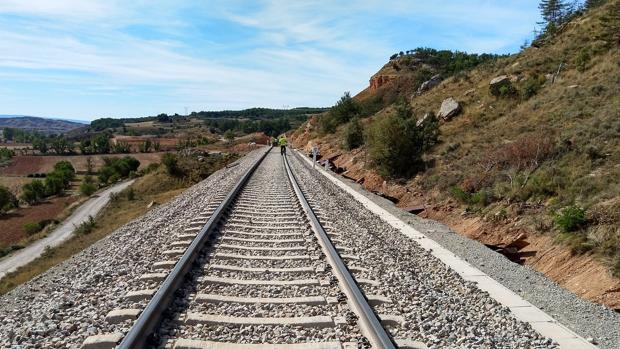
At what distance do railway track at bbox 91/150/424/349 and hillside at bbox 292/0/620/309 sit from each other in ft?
13.5

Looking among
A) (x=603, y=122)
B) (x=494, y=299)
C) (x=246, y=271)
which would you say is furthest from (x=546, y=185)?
(x=246, y=271)

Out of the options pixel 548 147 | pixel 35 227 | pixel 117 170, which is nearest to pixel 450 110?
pixel 548 147

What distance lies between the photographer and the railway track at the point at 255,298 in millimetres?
4676

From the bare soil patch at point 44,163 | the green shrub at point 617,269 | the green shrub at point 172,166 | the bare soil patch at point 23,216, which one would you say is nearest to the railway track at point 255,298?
the green shrub at point 617,269

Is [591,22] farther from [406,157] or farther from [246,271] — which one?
[246,271]

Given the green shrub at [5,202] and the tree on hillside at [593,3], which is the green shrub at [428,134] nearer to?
the tree on hillside at [593,3]

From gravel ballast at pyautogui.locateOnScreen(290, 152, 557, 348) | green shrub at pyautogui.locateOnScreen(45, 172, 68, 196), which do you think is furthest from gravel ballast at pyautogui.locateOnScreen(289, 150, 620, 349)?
green shrub at pyautogui.locateOnScreen(45, 172, 68, 196)

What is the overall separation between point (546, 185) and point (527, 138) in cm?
422

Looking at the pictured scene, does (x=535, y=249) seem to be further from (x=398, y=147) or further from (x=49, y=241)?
(x=49, y=241)

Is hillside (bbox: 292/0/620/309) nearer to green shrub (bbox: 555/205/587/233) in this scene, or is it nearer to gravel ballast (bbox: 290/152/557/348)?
green shrub (bbox: 555/205/587/233)

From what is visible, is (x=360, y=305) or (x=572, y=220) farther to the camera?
(x=572, y=220)

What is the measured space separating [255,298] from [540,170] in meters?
10.2

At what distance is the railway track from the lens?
15.3ft

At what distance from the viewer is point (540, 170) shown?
42.5 feet
